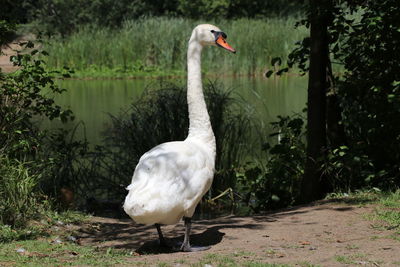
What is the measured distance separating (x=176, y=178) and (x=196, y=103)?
1085 mm

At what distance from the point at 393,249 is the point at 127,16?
35.6m

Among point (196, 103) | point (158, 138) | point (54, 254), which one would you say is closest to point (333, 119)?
point (158, 138)

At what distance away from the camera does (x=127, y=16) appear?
40.1 meters

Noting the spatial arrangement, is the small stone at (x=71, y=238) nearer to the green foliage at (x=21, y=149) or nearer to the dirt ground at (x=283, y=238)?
the dirt ground at (x=283, y=238)

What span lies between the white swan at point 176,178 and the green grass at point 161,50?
18.6 m

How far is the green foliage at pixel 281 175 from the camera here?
955 centimetres

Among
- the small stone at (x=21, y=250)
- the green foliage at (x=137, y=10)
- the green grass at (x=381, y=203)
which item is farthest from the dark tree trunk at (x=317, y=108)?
the green foliage at (x=137, y=10)

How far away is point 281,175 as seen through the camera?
9555 mm

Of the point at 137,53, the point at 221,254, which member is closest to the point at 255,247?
the point at 221,254

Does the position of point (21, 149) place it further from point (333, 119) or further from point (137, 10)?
point (137, 10)

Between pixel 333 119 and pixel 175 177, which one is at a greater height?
pixel 333 119

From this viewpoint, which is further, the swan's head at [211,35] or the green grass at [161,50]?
the green grass at [161,50]

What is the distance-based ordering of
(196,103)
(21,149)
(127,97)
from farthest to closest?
1. (127,97)
2. (21,149)
3. (196,103)

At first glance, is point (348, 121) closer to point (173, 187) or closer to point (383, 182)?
point (383, 182)
